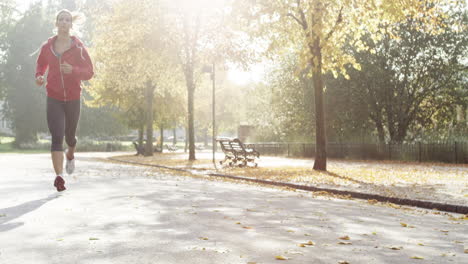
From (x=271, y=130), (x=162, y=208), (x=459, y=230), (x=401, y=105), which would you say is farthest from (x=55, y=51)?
(x=271, y=130)

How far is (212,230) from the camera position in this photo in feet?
18.6

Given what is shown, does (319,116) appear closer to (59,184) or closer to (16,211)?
(59,184)

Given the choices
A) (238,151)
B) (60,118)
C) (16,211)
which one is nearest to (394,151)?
(238,151)

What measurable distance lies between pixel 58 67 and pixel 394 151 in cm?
2004

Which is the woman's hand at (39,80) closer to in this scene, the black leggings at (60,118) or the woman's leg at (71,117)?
the black leggings at (60,118)

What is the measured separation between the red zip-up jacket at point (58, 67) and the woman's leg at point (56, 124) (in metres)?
0.11

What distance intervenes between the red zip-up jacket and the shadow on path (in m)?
1.56

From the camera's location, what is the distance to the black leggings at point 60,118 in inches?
283

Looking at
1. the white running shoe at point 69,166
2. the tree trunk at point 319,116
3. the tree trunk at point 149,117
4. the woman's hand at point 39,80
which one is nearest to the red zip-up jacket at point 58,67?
the woman's hand at point 39,80

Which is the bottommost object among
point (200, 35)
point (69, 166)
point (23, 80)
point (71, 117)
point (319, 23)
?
point (69, 166)

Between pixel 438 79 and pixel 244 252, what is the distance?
23781 millimetres

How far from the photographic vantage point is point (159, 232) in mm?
5496

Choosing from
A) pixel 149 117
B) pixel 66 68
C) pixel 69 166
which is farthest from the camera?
pixel 149 117

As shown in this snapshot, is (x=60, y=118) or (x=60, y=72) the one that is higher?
(x=60, y=72)
